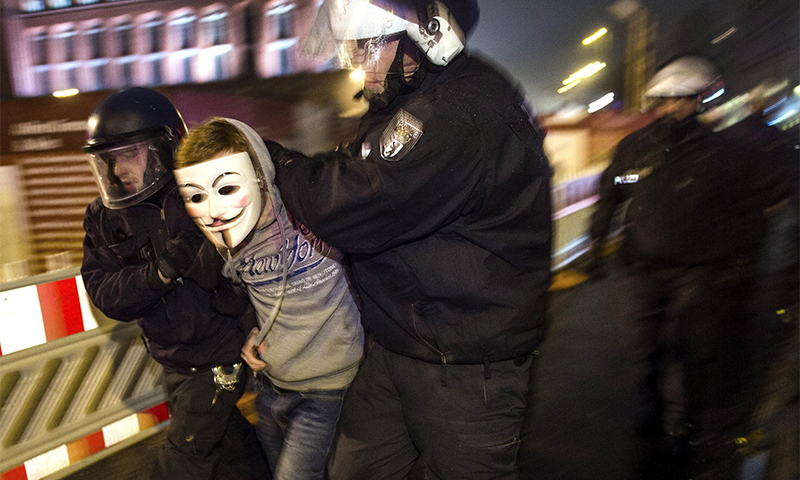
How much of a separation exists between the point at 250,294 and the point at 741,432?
2355 millimetres

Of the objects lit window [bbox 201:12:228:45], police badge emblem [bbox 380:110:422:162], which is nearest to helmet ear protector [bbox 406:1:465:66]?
police badge emblem [bbox 380:110:422:162]

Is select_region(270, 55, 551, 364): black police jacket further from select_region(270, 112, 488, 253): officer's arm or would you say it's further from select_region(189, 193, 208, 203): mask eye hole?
select_region(189, 193, 208, 203): mask eye hole

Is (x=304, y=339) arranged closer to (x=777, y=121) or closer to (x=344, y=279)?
(x=344, y=279)

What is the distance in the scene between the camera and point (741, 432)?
263cm

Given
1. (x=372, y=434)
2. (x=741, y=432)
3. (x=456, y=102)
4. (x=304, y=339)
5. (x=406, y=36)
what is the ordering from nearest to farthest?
(x=456, y=102) → (x=406, y=36) → (x=372, y=434) → (x=304, y=339) → (x=741, y=432)

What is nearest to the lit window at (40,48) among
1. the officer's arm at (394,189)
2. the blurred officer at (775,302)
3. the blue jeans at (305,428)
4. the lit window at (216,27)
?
the lit window at (216,27)

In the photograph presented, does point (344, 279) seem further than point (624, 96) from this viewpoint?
No

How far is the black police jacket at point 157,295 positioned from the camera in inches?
78.0

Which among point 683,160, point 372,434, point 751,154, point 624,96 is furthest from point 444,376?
point 624,96

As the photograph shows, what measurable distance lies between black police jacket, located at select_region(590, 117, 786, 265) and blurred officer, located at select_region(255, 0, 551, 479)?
1259mm

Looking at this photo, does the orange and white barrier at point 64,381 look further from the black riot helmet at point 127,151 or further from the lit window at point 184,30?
the lit window at point 184,30

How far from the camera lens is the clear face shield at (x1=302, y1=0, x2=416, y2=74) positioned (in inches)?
60.1

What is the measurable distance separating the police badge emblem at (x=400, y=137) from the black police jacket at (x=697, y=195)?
1.65m

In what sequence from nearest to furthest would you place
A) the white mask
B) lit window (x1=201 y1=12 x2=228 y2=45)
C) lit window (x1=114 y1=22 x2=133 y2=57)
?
the white mask, lit window (x1=114 y1=22 x2=133 y2=57), lit window (x1=201 y1=12 x2=228 y2=45)
